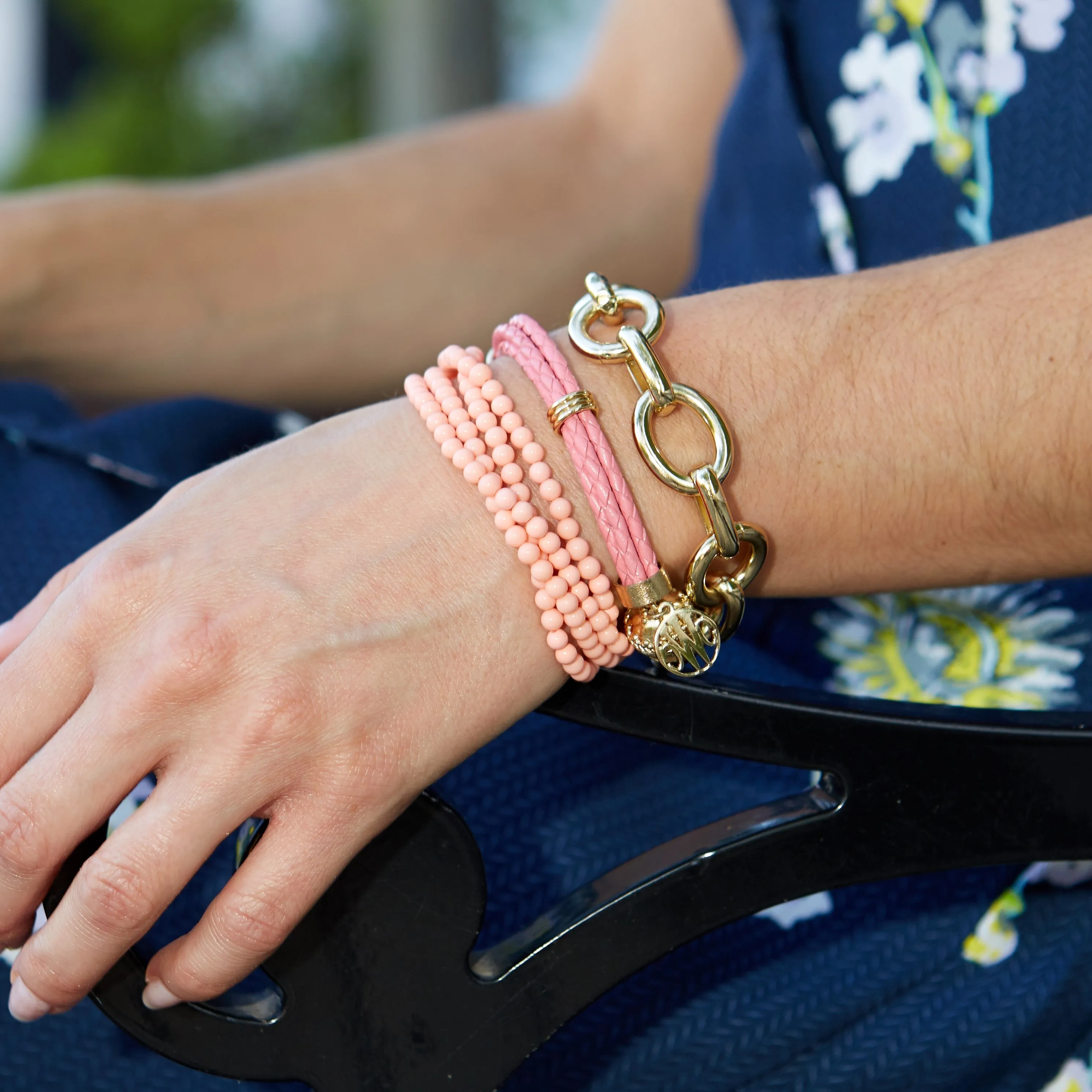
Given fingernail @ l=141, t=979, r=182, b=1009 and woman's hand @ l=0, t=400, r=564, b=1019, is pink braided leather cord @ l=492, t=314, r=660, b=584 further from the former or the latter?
fingernail @ l=141, t=979, r=182, b=1009

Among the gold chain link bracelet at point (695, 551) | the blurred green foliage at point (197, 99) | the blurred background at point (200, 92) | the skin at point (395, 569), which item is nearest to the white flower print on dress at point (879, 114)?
the skin at point (395, 569)

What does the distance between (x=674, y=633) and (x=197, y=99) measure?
8.19 meters

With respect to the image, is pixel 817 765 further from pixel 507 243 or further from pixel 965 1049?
pixel 507 243

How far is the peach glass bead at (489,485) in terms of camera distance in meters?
0.56

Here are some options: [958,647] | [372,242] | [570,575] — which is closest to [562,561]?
[570,575]

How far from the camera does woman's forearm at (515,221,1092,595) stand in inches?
22.7

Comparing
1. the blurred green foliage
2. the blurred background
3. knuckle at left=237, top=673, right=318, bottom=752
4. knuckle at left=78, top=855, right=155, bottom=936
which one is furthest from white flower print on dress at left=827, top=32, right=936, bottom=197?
the blurred green foliage

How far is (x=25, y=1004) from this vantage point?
55cm

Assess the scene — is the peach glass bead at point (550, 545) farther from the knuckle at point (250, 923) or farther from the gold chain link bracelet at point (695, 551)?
the knuckle at point (250, 923)

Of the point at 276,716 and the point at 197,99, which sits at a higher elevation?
the point at 197,99

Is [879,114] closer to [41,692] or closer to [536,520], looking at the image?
[536,520]

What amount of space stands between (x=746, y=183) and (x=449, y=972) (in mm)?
751

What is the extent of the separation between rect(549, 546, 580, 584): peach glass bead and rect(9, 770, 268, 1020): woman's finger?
19cm

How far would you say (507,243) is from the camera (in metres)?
1.28
